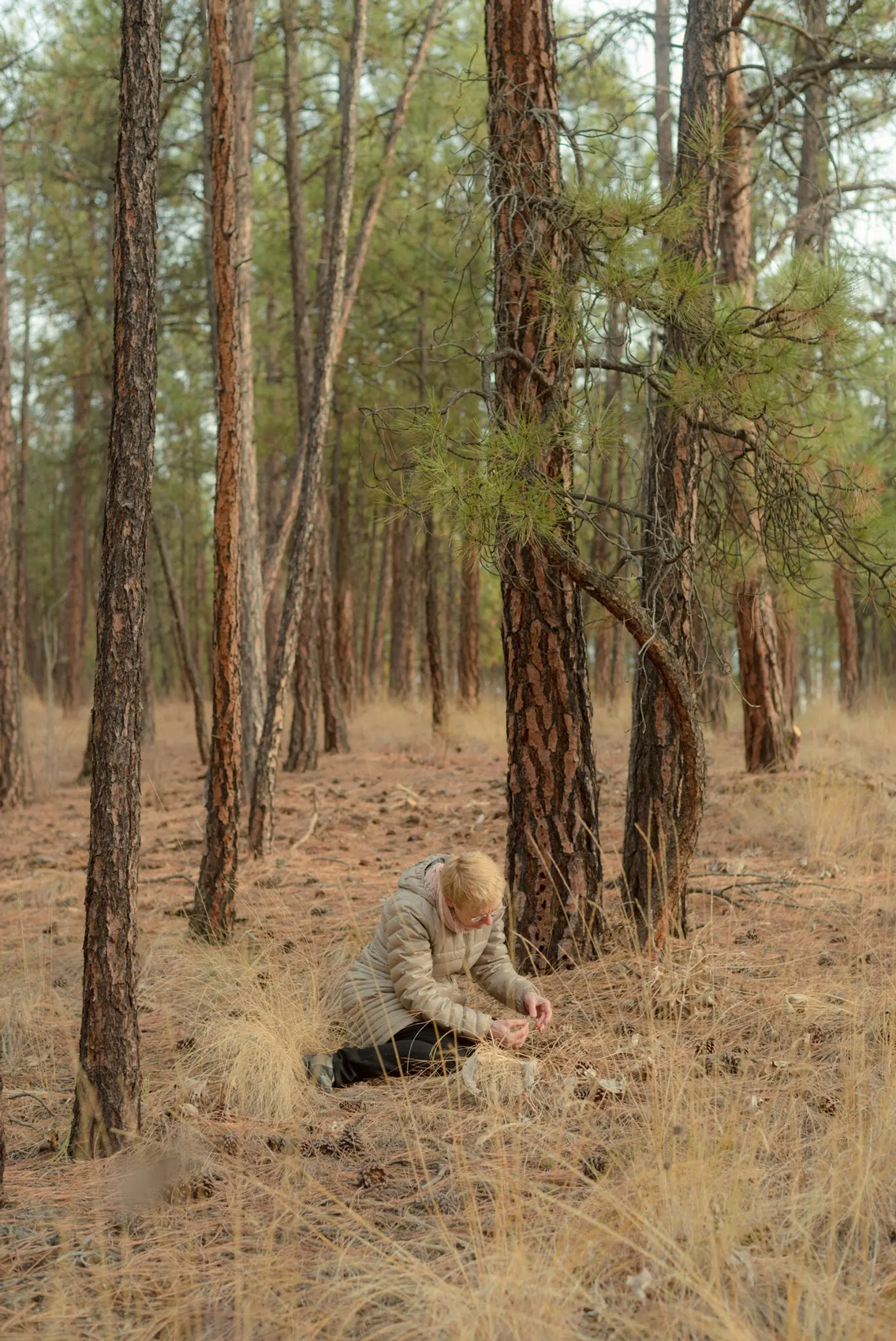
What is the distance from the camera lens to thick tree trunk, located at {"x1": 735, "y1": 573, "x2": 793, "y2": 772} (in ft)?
29.7

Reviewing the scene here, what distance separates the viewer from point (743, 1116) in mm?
3465

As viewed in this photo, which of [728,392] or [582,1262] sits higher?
[728,392]

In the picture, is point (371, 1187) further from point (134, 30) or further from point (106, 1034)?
point (134, 30)

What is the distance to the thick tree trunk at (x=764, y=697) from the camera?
9039 mm

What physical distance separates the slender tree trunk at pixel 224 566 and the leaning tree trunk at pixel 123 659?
2141 millimetres

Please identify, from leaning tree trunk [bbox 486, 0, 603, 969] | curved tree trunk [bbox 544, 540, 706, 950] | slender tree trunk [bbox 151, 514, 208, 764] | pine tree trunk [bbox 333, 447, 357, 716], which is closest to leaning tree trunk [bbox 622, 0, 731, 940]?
curved tree trunk [bbox 544, 540, 706, 950]

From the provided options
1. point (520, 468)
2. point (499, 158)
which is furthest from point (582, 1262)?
point (499, 158)

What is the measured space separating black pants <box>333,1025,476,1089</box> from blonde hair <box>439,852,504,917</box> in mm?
530

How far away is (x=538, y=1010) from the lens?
4191 mm

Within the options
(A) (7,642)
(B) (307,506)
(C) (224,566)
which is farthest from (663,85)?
(C) (224,566)

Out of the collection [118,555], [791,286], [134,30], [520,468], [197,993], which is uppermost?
[134,30]

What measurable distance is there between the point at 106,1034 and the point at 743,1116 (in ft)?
6.21

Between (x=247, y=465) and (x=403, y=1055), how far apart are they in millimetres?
6762

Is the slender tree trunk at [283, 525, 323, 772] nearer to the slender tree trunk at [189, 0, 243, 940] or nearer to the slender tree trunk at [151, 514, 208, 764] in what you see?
the slender tree trunk at [151, 514, 208, 764]
